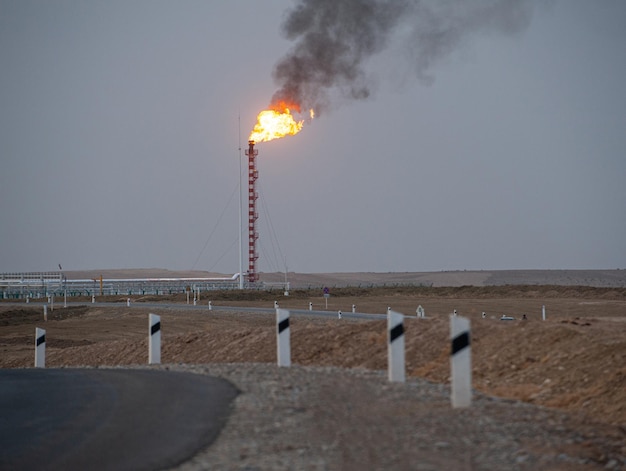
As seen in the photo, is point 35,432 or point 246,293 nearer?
point 35,432

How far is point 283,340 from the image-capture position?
1570 centimetres

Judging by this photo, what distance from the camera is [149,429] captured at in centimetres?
993

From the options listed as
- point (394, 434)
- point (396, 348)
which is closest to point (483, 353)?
point (396, 348)

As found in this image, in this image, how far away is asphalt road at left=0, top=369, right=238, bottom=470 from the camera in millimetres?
8805

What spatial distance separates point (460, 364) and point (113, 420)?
3.99m

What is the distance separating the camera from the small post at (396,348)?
12.8 meters

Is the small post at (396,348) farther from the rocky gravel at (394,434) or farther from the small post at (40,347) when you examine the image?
the small post at (40,347)

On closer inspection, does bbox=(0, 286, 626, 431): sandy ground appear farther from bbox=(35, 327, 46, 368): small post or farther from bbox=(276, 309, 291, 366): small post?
bbox=(35, 327, 46, 368): small post

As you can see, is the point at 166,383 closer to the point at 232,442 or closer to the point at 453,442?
the point at 232,442

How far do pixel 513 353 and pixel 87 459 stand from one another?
31.0ft

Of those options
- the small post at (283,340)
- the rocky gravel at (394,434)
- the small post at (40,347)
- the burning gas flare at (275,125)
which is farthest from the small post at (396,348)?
the burning gas flare at (275,125)

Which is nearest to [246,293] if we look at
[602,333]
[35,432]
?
[602,333]

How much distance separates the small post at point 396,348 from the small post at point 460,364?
2.04m

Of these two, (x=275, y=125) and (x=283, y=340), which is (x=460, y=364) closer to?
(x=283, y=340)
